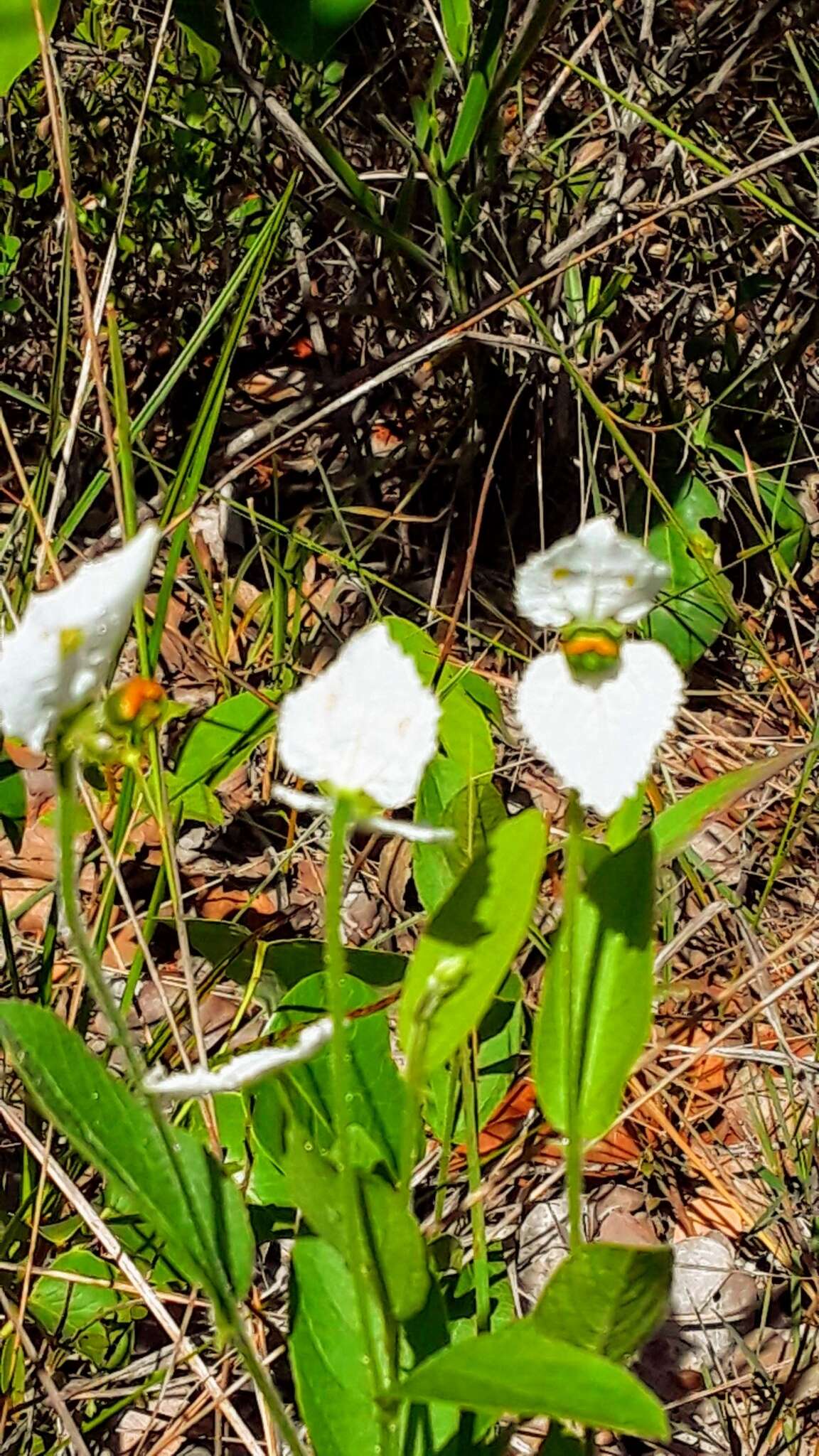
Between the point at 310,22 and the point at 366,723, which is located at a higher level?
the point at 310,22

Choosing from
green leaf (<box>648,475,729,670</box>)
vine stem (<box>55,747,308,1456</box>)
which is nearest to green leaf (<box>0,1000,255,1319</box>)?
vine stem (<box>55,747,308,1456</box>)

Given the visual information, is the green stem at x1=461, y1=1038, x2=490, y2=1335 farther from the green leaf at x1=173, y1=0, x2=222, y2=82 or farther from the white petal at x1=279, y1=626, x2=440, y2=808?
the green leaf at x1=173, y1=0, x2=222, y2=82

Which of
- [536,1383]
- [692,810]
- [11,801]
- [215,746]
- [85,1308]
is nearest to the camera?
[536,1383]

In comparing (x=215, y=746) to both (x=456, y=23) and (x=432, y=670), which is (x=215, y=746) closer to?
(x=432, y=670)

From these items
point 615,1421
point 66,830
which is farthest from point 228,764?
point 615,1421

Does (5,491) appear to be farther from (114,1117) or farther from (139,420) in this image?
(114,1117)

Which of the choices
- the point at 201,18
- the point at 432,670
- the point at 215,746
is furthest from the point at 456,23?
the point at 215,746
